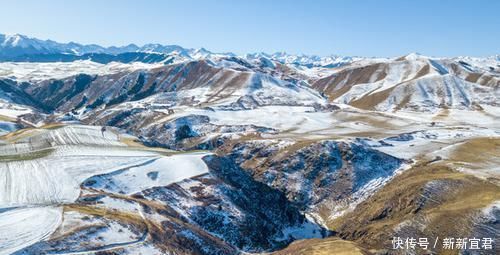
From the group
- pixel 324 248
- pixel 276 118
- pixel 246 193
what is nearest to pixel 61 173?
pixel 246 193

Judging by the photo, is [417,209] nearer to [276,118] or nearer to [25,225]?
[25,225]

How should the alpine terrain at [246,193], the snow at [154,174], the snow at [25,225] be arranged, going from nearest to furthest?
the snow at [25,225] → the alpine terrain at [246,193] → the snow at [154,174]

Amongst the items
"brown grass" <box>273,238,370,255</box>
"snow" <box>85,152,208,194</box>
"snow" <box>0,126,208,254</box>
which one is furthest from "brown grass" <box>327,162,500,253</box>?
"snow" <box>0,126,208,254</box>

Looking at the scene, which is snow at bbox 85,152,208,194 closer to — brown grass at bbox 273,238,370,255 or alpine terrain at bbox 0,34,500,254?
alpine terrain at bbox 0,34,500,254

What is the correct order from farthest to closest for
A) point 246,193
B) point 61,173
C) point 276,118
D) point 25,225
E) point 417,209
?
point 276,118, point 246,193, point 417,209, point 61,173, point 25,225

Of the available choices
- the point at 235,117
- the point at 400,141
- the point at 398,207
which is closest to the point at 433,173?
the point at 398,207

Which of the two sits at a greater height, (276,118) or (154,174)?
(154,174)

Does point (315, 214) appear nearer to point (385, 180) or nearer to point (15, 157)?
point (385, 180)

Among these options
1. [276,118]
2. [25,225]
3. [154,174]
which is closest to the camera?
[25,225]

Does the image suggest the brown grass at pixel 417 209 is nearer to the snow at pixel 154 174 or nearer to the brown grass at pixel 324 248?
the brown grass at pixel 324 248

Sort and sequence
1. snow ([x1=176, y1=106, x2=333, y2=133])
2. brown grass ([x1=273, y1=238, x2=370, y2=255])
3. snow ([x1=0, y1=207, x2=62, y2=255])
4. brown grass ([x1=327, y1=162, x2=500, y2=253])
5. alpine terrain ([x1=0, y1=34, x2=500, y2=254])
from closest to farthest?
snow ([x1=0, y1=207, x2=62, y2=255])
alpine terrain ([x1=0, y1=34, x2=500, y2=254])
brown grass ([x1=273, y1=238, x2=370, y2=255])
brown grass ([x1=327, y1=162, x2=500, y2=253])
snow ([x1=176, y1=106, x2=333, y2=133])

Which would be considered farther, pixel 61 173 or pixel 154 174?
pixel 154 174

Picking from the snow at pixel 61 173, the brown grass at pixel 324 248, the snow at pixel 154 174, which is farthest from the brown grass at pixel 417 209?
the snow at pixel 61 173
